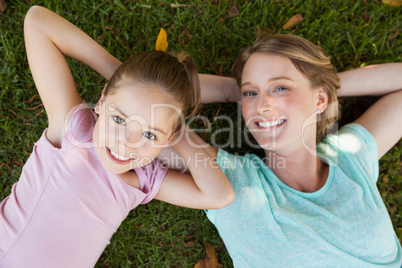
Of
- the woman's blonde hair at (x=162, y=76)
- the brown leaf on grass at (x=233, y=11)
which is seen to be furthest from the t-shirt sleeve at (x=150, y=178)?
the brown leaf on grass at (x=233, y=11)

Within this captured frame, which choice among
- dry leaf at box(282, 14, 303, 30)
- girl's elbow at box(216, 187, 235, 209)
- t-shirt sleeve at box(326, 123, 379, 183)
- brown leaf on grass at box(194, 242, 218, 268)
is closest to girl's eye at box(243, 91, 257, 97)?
girl's elbow at box(216, 187, 235, 209)

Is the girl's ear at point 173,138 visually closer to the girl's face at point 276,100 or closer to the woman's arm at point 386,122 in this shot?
the girl's face at point 276,100

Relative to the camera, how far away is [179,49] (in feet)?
9.11

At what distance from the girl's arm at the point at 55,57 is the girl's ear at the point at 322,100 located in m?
1.46

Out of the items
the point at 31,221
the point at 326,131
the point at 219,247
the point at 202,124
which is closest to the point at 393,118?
the point at 326,131

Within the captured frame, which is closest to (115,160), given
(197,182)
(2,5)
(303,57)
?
(197,182)

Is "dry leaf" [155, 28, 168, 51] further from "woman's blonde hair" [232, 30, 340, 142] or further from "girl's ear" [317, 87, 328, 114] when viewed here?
"girl's ear" [317, 87, 328, 114]

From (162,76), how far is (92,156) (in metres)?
0.72

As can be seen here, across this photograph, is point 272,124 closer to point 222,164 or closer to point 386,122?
point 222,164

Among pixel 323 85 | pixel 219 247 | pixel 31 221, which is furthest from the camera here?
pixel 219 247

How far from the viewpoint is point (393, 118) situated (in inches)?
99.3

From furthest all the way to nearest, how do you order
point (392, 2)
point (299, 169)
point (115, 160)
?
1. point (392, 2)
2. point (299, 169)
3. point (115, 160)

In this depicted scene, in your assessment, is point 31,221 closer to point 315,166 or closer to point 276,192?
point 276,192

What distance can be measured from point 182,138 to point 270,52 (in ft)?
2.70
